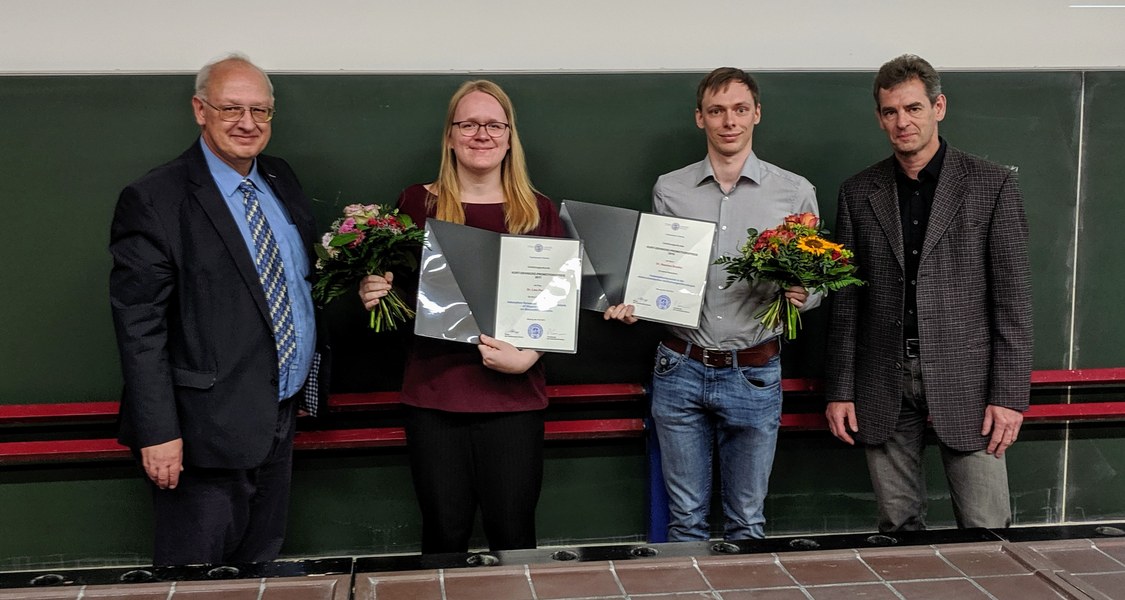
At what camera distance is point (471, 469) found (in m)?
2.98

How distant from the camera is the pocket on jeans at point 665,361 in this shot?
10.7 feet

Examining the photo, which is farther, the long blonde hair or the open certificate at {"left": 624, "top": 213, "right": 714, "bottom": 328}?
the open certificate at {"left": 624, "top": 213, "right": 714, "bottom": 328}

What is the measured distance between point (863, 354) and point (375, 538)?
2019 millimetres

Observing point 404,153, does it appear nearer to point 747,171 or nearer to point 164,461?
point 747,171

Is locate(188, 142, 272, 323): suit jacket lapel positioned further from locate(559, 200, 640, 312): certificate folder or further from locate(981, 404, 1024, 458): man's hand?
locate(981, 404, 1024, 458): man's hand

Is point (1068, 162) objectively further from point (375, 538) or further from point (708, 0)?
point (375, 538)

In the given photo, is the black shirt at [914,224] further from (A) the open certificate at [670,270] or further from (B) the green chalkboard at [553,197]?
(B) the green chalkboard at [553,197]

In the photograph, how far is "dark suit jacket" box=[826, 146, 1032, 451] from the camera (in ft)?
9.87

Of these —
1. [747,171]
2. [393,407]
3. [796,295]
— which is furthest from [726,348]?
[393,407]

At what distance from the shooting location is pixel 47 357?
11.7ft

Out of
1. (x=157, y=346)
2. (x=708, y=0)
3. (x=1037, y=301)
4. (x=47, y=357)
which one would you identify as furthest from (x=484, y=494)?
(x=1037, y=301)

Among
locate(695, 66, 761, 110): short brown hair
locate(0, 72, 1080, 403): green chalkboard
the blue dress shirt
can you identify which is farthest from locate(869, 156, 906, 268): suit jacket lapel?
the blue dress shirt

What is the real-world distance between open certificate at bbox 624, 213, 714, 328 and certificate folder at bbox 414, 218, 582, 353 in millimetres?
296

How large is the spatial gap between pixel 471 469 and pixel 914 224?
1.62 m
